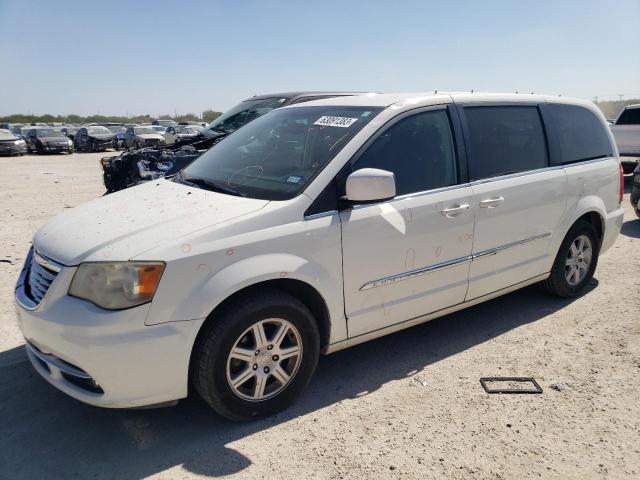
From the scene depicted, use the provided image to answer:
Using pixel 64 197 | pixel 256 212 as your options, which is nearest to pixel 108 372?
pixel 256 212

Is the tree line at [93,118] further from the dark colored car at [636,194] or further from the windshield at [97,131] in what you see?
the dark colored car at [636,194]

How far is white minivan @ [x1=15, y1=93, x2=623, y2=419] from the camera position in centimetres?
252

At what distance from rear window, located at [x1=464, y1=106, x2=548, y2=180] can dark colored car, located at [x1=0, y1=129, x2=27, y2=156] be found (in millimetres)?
26911

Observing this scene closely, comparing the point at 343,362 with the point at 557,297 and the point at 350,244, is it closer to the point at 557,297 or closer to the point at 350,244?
the point at 350,244

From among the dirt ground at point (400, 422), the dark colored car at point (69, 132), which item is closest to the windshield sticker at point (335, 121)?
the dirt ground at point (400, 422)

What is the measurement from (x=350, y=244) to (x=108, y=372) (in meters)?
1.47

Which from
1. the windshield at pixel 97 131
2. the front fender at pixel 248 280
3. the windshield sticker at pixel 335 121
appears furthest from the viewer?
the windshield at pixel 97 131

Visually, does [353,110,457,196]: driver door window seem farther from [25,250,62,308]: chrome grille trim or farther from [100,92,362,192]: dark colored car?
[100,92,362,192]: dark colored car

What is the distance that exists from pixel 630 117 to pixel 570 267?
10.7 metres

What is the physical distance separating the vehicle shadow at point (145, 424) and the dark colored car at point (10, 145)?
25349 millimetres

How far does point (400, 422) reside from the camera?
115 inches

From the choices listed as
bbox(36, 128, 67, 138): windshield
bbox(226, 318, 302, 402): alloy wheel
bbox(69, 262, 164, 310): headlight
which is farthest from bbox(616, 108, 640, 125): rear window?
bbox(36, 128, 67, 138): windshield

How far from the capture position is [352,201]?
3047 millimetres

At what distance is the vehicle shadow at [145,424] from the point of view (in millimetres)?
2572
